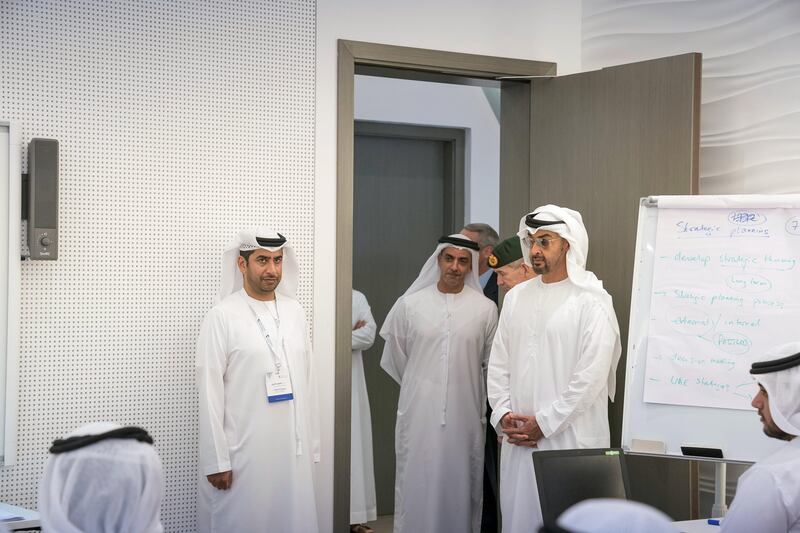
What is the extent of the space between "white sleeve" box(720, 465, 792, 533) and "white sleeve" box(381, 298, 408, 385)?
2611 mm

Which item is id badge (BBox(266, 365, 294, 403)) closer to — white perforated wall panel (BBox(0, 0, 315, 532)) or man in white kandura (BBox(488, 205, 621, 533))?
white perforated wall panel (BBox(0, 0, 315, 532))

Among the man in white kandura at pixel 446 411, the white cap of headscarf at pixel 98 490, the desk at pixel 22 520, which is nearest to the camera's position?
the white cap of headscarf at pixel 98 490

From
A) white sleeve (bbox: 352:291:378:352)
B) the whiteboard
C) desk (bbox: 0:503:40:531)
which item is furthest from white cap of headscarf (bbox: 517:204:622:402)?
desk (bbox: 0:503:40:531)

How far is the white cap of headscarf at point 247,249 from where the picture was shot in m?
3.89

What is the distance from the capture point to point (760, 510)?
2314 millimetres

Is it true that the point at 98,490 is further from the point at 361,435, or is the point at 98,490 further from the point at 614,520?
the point at 361,435

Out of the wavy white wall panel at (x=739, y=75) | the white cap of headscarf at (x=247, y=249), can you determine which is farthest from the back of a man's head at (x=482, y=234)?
the white cap of headscarf at (x=247, y=249)

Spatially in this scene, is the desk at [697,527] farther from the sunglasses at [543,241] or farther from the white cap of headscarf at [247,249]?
the white cap of headscarf at [247,249]

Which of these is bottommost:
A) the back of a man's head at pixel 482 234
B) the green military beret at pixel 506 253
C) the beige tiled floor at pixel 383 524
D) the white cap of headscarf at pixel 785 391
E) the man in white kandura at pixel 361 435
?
the beige tiled floor at pixel 383 524

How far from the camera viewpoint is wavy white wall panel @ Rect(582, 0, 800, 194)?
3.91 m

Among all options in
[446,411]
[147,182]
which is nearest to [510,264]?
[446,411]

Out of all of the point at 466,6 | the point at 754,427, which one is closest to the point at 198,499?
the point at 754,427

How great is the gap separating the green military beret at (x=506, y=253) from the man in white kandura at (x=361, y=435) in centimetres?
106

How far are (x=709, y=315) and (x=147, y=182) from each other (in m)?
2.40
